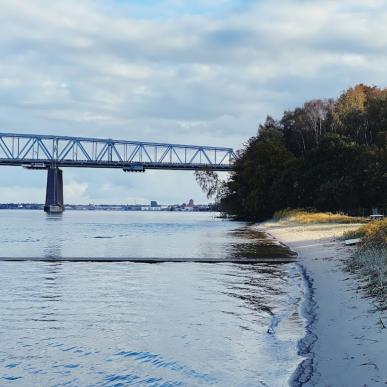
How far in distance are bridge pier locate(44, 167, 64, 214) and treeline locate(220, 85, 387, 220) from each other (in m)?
45.2

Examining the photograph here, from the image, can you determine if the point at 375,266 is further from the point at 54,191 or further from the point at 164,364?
the point at 54,191

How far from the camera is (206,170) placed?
5694 inches

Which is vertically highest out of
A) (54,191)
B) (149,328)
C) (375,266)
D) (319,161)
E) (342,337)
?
(319,161)

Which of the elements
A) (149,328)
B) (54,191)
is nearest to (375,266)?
(149,328)

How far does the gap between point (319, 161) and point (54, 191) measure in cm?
9671

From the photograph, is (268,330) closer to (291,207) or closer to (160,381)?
(160,381)

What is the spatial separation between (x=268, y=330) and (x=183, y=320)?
2.18 meters

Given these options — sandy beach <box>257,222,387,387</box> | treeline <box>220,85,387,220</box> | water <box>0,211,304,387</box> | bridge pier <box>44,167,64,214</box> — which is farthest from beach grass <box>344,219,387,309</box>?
bridge pier <box>44,167,64,214</box>

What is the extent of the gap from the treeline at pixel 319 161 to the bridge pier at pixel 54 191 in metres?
45.2

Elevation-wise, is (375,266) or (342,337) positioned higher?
(375,266)

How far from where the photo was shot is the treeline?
2808 inches

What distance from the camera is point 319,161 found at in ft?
250

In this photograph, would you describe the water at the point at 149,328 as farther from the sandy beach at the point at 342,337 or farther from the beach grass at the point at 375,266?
the beach grass at the point at 375,266

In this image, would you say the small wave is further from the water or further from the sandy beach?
the sandy beach
